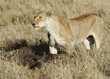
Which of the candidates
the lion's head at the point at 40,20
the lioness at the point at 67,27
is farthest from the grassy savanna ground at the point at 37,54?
the lion's head at the point at 40,20

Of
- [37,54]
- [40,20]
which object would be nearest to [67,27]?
[40,20]

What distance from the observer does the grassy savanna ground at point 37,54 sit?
311cm

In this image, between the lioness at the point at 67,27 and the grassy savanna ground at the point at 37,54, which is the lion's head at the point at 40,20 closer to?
the lioness at the point at 67,27

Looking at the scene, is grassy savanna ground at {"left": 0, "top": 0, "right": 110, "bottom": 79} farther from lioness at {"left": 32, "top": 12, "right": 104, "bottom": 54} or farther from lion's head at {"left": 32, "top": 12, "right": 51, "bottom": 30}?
lion's head at {"left": 32, "top": 12, "right": 51, "bottom": 30}

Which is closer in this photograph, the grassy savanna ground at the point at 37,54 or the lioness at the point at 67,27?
the grassy savanna ground at the point at 37,54

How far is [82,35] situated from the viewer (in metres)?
4.27

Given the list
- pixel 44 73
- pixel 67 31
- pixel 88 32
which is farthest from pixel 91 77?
pixel 88 32

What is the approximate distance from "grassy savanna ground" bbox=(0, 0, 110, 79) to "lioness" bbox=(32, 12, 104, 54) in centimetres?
32

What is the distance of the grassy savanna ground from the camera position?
3109mm

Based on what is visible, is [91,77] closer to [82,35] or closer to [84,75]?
[84,75]

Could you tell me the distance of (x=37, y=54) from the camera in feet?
14.5

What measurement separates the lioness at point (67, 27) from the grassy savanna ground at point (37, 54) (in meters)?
0.32

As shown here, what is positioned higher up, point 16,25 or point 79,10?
point 79,10

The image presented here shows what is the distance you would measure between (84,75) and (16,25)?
4273 millimetres
